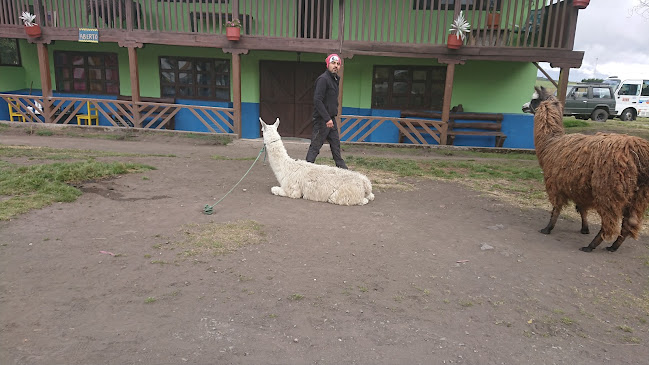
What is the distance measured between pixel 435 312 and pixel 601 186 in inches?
104

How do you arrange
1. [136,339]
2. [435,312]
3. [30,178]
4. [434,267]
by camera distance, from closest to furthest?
1. [136,339]
2. [435,312]
3. [434,267]
4. [30,178]

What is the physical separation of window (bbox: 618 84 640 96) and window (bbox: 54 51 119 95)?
84.8 ft

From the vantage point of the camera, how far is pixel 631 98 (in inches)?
971

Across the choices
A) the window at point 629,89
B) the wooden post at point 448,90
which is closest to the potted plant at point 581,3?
the wooden post at point 448,90

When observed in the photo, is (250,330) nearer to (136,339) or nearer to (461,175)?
(136,339)

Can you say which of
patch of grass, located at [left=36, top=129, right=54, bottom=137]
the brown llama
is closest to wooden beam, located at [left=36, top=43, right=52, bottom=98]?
patch of grass, located at [left=36, top=129, right=54, bottom=137]

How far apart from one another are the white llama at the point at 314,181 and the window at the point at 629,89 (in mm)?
24802

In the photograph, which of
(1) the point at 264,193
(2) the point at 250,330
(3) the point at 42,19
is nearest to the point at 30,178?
(1) the point at 264,193

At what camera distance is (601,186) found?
4.87 meters

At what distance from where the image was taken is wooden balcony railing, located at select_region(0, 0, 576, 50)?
12.2 metres

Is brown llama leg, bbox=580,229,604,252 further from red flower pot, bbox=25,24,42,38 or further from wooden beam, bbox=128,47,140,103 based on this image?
red flower pot, bbox=25,24,42,38

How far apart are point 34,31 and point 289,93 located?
24.9ft

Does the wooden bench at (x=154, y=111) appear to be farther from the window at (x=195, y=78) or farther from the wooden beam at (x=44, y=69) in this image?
the wooden beam at (x=44, y=69)

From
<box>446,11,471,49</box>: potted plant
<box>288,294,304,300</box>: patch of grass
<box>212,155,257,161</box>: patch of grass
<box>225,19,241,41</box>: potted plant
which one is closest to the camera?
<box>288,294,304,300</box>: patch of grass
